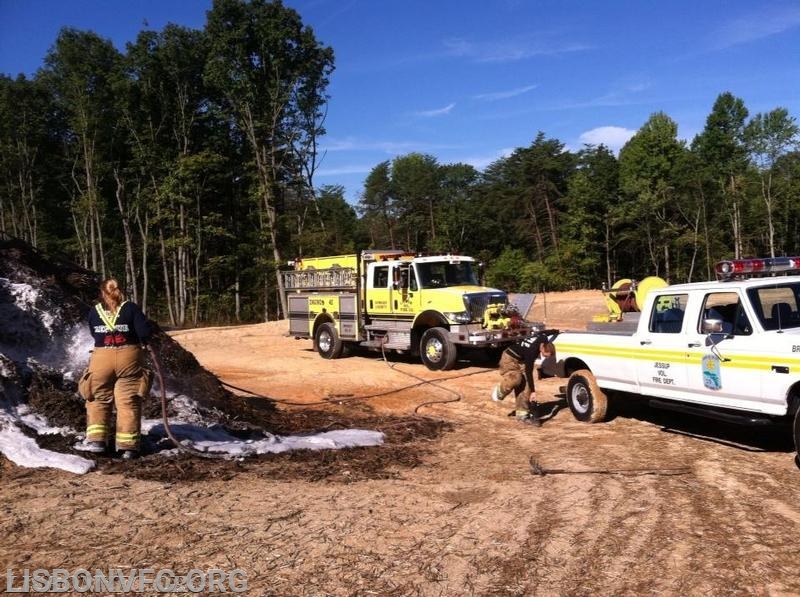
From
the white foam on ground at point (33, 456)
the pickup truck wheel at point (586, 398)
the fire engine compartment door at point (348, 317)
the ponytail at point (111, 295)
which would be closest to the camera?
the white foam on ground at point (33, 456)

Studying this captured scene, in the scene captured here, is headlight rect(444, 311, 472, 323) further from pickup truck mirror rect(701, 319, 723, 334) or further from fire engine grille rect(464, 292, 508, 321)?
pickup truck mirror rect(701, 319, 723, 334)

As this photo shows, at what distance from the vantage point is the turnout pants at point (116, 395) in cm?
612

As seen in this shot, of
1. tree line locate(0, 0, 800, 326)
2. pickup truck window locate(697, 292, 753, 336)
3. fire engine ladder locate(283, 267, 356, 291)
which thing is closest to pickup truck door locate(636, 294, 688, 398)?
pickup truck window locate(697, 292, 753, 336)

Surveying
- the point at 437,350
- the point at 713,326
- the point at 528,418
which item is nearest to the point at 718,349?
the point at 713,326

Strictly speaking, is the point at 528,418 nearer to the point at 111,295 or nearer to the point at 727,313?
the point at 727,313

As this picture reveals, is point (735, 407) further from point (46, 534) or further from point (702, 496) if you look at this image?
point (46, 534)

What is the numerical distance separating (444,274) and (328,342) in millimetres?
4496

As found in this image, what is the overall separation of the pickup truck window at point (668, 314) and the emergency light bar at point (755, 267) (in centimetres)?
60

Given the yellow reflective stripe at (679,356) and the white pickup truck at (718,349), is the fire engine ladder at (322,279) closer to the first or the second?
the yellow reflective stripe at (679,356)

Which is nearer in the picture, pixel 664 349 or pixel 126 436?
pixel 126 436

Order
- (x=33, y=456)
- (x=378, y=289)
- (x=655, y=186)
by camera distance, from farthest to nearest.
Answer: (x=655, y=186) < (x=378, y=289) < (x=33, y=456)

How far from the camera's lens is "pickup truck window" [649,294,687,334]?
7836mm

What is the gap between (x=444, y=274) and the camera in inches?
632

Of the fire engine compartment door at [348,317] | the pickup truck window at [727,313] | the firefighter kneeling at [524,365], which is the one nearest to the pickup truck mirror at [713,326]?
the pickup truck window at [727,313]
